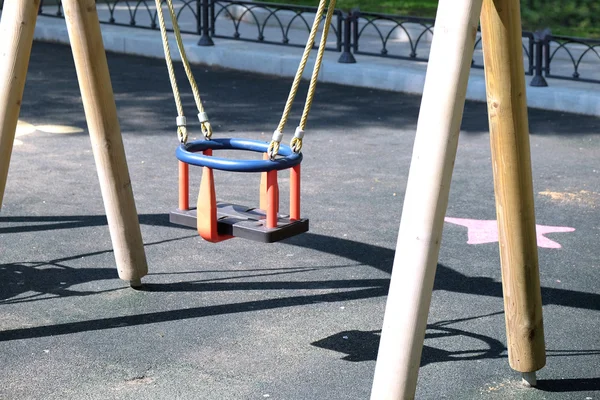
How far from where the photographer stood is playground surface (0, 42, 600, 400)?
4176 mm

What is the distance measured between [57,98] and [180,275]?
576cm

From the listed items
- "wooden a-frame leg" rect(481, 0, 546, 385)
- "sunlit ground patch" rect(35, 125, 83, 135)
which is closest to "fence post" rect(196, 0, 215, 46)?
"sunlit ground patch" rect(35, 125, 83, 135)

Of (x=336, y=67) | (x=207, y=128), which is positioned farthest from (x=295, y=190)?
(x=336, y=67)

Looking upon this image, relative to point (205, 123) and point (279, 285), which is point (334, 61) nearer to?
point (279, 285)

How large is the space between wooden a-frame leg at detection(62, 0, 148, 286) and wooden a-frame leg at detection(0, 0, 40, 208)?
0.71ft

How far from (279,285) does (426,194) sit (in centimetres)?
210

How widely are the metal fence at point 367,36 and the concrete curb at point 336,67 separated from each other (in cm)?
13

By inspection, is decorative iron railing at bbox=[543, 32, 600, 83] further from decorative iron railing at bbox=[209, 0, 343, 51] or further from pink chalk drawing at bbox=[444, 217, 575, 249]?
pink chalk drawing at bbox=[444, 217, 575, 249]

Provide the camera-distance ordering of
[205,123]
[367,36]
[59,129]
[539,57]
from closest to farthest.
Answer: [205,123]
[59,129]
[539,57]
[367,36]

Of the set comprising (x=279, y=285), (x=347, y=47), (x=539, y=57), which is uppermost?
(x=539, y=57)

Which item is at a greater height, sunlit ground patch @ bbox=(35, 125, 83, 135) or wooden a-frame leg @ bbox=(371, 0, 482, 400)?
wooden a-frame leg @ bbox=(371, 0, 482, 400)

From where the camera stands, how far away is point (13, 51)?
4.46m

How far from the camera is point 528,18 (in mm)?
14508

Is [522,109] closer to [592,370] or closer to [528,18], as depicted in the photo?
[592,370]
